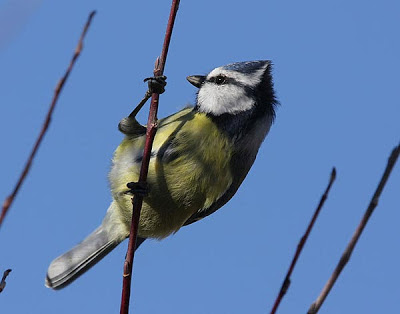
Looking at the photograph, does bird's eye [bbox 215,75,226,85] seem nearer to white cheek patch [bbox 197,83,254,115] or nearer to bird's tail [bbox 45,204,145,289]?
white cheek patch [bbox 197,83,254,115]

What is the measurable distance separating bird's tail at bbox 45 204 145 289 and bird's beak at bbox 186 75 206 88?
37.5 inches

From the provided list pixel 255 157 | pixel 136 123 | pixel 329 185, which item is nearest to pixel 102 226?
pixel 136 123

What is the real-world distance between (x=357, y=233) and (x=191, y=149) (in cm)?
224

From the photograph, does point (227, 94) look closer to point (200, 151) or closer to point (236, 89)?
point (236, 89)

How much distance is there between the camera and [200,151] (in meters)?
3.33

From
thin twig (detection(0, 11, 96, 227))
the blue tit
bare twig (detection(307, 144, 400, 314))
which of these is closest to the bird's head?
the blue tit

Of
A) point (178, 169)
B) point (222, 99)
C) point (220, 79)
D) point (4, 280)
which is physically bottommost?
point (4, 280)

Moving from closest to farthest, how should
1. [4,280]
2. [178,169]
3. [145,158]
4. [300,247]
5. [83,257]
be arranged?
[300,247], [4,280], [145,158], [178,169], [83,257]

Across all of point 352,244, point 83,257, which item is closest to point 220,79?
point 83,257

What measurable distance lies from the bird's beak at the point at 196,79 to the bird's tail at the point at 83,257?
0.95 m

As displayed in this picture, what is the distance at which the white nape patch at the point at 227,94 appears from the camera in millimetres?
3484

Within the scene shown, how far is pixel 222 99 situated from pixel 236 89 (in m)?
0.12

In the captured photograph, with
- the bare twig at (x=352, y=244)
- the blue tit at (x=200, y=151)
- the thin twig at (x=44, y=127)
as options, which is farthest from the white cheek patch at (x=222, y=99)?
the bare twig at (x=352, y=244)

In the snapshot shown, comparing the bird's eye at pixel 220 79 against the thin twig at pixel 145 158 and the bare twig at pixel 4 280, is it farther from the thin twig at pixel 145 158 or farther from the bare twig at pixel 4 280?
the bare twig at pixel 4 280
